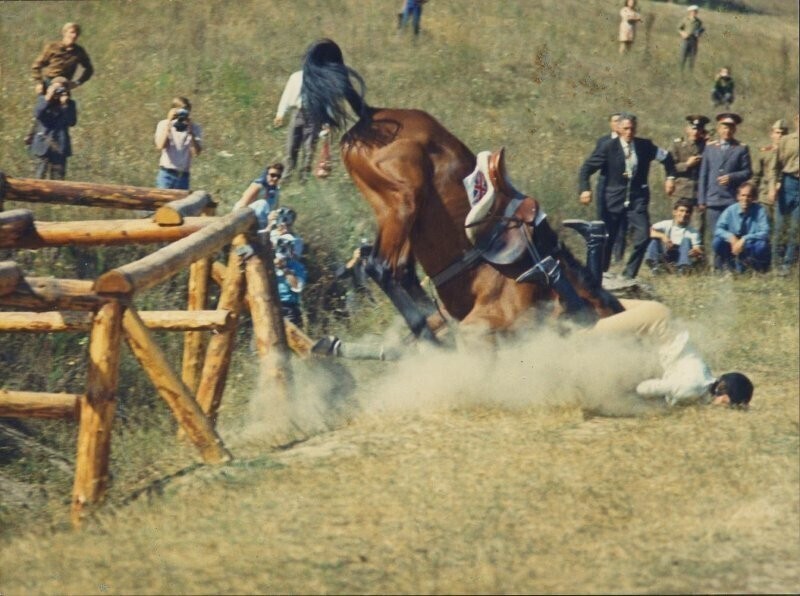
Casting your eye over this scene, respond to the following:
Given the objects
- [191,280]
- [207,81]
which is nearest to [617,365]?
[191,280]

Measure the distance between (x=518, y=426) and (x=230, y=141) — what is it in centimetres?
992

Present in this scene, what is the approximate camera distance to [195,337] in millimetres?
10039

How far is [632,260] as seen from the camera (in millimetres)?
14711

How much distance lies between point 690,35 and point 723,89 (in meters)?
2.28

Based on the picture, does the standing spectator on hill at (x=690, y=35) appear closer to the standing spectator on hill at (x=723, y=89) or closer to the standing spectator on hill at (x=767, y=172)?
the standing spectator on hill at (x=723, y=89)

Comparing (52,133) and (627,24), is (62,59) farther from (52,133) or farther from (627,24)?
(627,24)

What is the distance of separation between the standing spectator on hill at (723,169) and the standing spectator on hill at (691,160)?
221 millimetres

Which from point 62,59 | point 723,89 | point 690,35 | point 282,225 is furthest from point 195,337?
point 690,35

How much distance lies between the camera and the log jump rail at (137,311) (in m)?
7.30

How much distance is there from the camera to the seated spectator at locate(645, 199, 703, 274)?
1571 cm

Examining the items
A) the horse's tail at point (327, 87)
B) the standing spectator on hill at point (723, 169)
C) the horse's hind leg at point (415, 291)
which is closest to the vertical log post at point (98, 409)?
the horse's hind leg at point (415, 291)

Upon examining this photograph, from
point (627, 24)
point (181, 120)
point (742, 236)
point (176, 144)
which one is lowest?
point (742, 236)

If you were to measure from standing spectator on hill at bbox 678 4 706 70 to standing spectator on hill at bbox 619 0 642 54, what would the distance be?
43.3 inches

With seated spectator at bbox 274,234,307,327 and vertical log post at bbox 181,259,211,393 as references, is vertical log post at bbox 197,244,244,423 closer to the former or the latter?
vertical log post at bbox 181,259,211,393
